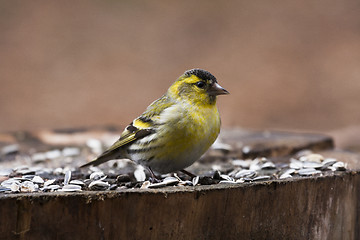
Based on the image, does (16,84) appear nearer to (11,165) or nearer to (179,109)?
(11,165)

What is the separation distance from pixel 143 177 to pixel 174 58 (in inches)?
336

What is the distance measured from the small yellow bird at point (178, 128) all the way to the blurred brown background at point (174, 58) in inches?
238

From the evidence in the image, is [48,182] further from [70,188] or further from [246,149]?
[246,149]

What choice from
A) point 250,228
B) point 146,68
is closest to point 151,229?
point 250,228

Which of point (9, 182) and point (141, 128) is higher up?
point (141, 128)

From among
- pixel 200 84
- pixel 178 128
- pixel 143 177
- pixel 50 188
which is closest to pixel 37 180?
pixel 50 188

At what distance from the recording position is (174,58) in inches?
494

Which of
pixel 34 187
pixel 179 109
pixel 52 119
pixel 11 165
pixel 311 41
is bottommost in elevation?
pixel 34 187

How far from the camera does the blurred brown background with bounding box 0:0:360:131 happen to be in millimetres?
11102

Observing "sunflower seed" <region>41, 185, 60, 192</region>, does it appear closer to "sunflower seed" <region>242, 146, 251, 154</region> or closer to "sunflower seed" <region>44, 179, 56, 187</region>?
"sunflower seed" <region>44, 179, 56, 187</region>

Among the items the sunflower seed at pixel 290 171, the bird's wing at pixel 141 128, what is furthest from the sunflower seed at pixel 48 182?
the sunflower seed at pixel 290 171

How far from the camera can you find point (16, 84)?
1229 cm

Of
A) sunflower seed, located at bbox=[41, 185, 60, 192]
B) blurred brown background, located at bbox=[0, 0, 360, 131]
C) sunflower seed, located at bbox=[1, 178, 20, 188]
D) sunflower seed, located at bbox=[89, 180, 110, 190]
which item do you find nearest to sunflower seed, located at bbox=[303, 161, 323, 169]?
sunflower seed, located at bbox=[89, 180, 110, 190]

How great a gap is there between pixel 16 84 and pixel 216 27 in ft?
16.4
